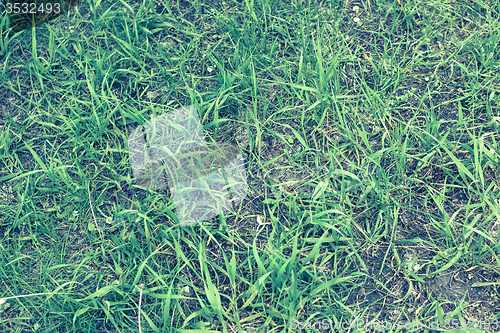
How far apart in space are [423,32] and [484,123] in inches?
22.2

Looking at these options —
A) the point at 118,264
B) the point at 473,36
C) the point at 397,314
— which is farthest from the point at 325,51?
the point at 118,264

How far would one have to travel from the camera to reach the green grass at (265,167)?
1522mm

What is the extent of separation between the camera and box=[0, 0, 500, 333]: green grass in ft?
4.99

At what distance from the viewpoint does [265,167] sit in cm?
175
